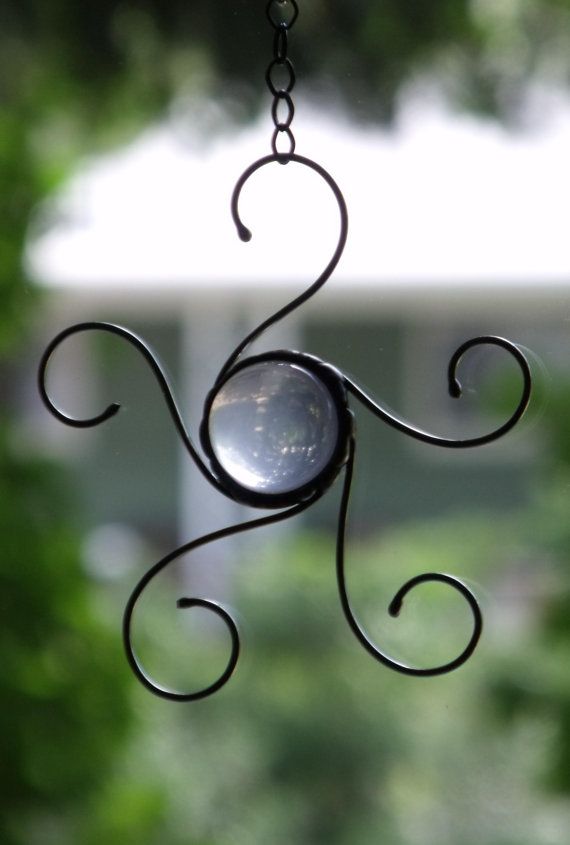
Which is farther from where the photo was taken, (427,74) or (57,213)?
(57,213)

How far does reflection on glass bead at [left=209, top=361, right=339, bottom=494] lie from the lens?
0.46m

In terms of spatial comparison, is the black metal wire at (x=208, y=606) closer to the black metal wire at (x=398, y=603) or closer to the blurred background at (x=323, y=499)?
the black metal wire at (x=398, y=603)

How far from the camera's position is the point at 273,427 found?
0.46 m

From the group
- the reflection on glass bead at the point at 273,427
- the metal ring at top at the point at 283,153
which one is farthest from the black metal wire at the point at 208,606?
the metal ring at top at the point at 283,153

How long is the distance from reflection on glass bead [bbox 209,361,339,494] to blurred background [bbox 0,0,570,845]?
0.54 feet

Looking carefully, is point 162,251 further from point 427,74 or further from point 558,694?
point 558,694

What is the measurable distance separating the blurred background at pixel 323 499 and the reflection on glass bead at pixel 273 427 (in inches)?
6.5

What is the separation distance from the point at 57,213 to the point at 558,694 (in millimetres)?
878

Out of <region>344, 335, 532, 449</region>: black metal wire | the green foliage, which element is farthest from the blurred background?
<region>344, 335, 532, 449</region>: black metal wire

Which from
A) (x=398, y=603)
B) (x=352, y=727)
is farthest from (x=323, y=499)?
(x=398, y=603)

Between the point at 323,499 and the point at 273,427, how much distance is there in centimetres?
105

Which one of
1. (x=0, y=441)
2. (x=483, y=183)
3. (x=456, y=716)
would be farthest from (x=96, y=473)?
(x=483, y=183)

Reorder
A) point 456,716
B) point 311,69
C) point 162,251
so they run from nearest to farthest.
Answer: point 311,69
point 162,251
point 456,716

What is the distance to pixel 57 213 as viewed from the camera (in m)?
1.29
